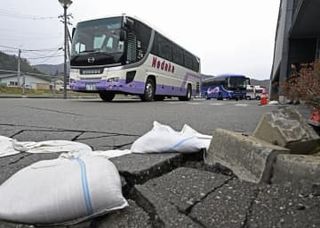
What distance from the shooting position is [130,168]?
188cm

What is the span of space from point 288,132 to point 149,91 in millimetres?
11280

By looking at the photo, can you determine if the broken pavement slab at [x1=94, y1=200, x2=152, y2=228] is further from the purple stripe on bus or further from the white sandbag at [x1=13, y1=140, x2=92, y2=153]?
the purple stripe on bus

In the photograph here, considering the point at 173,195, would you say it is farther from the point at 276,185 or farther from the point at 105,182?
the point at 276,185

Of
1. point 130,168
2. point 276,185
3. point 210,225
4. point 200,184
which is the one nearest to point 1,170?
point 130,168

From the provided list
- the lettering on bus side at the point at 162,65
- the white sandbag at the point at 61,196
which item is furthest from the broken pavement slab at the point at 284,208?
the lettering on bus side at the point at 162,65

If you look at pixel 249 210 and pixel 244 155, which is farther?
pixel 244 155

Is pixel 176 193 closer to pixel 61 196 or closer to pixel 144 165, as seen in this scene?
pixel 144 165

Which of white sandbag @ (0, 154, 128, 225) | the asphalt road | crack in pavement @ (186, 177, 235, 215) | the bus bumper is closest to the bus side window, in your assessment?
the bus bumper

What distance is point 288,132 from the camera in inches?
77.4

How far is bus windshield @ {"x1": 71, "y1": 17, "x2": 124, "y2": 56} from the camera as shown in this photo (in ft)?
35.7

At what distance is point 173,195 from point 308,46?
18022 mm

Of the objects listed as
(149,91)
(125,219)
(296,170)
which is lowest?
(125,219)

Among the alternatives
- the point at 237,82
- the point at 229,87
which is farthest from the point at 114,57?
the point at 237,82

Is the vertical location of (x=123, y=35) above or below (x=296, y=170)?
above
